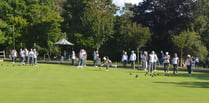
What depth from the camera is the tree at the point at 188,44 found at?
5522 centimetres

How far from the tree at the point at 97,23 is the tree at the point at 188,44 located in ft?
40.0

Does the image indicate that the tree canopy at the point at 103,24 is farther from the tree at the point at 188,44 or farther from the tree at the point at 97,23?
the tree at the point at 188,44

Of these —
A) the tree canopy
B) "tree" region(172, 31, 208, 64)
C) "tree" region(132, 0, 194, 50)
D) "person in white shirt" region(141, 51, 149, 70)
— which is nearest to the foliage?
"tree" region(172, 31, 208, 64)

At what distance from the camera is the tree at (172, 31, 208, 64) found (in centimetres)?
5522

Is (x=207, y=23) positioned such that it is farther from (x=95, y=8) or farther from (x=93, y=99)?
(x=93, y=99)

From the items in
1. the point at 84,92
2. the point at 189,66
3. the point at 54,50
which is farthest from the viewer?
the point at 54,50

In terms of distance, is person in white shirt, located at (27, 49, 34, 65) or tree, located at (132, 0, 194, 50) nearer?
person in white shirt, located at (27, 49, 34, 65)

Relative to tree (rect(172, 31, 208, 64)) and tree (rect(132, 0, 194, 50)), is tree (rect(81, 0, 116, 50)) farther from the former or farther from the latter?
tree (rect(172, 31, 208, 64))

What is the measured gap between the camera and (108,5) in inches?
2692

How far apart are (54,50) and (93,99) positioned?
5302cm

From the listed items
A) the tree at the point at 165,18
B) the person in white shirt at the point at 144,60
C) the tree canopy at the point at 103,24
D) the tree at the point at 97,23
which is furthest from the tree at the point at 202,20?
the person in white shirt at the point at 144,60

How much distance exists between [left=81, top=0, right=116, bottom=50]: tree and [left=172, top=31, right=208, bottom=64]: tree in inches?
480

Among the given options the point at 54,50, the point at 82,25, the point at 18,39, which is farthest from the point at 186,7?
the point at 18,39

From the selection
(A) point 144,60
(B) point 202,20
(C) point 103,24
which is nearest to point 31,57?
(A) point 144,60
